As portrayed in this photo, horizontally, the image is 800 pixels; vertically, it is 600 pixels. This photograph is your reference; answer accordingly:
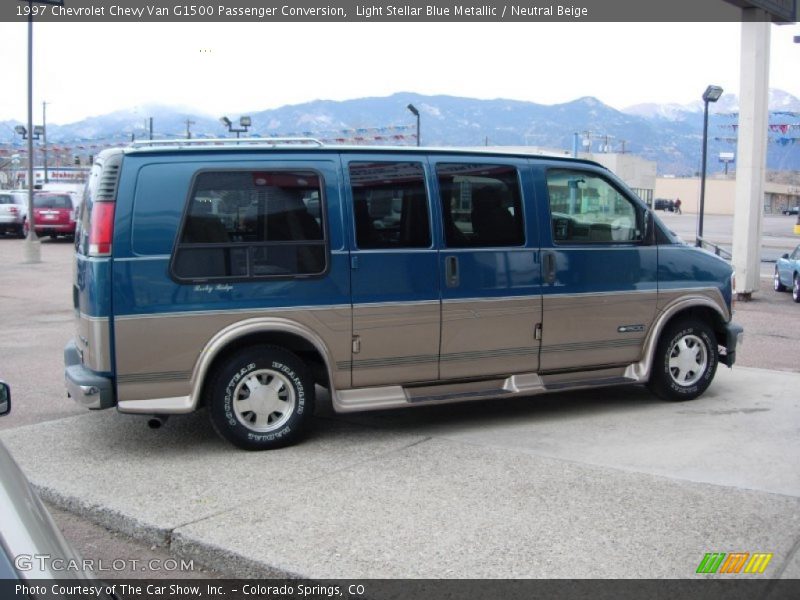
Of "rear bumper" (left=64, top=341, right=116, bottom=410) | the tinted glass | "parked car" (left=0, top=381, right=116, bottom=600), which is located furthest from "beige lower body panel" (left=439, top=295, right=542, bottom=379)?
the tinted glass

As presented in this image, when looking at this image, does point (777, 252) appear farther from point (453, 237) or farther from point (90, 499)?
point (90, 499)

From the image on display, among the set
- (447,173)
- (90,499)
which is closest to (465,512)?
(90,499)

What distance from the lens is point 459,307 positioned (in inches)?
263

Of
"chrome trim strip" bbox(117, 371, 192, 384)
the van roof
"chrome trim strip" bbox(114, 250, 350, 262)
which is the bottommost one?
"chrome trim strip" bbox(117, 371, 192, 384)

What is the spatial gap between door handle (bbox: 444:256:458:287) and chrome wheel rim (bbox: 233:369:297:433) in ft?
4.64

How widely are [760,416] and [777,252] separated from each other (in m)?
30.1

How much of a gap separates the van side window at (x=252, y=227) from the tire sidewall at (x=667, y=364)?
3196mm

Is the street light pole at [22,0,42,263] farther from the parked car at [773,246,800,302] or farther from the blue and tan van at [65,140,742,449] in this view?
the blue and tan van at [65,140,742,449]

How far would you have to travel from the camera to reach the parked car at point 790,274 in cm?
1727

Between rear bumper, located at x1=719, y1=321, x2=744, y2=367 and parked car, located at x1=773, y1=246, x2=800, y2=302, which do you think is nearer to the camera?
rear bumper, located at x1=719, y1=321, x2=744, y2=367

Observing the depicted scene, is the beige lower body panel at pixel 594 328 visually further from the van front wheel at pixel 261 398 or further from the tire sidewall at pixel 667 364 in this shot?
the van front wheel at pixel 261 398

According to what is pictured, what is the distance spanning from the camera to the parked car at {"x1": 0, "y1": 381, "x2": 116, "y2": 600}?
187cm

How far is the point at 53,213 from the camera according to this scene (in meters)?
31.3

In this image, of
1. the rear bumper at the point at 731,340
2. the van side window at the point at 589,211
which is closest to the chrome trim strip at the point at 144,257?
the van side window at the point at 589,211
